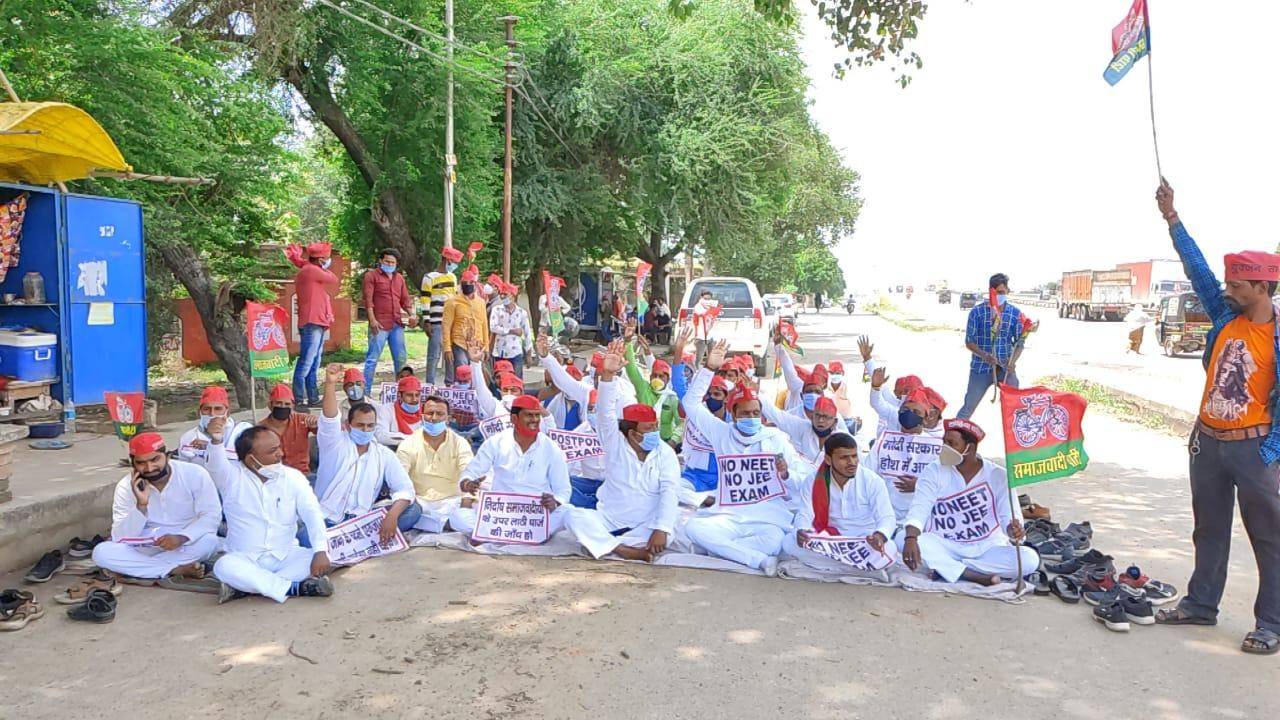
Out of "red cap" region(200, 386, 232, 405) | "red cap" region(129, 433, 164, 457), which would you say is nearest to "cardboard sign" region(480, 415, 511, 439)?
"red cap" region(200, 386, 232, 405)

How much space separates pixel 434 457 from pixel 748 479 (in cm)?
256

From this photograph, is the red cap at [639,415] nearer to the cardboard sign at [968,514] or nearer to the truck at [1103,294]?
the cardboard sign at [968,514]

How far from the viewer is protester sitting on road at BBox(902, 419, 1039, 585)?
5480 mm

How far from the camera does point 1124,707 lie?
386 centimetres

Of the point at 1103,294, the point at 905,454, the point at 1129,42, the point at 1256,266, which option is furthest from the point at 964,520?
the point at 1103,294

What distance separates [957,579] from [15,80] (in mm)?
9868

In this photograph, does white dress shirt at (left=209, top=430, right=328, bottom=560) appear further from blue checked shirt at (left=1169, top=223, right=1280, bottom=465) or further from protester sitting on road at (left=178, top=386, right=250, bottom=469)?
blue checked shirt at (left=1169, top=223, right=1280, bottom=465)

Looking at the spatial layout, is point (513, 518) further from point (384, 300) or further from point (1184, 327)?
point (1184, 327)

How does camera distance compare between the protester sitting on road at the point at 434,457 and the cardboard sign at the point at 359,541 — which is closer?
the cardboard sign at the point at 359,541

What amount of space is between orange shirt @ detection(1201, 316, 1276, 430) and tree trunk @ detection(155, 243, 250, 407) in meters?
10.5

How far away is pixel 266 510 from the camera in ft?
17.7

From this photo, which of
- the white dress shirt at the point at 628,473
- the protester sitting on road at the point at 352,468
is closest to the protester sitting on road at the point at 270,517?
the protester sitting on road at the point at 352,468

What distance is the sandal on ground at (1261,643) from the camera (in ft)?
14.4

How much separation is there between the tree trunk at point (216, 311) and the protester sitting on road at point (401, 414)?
4.49 meters
